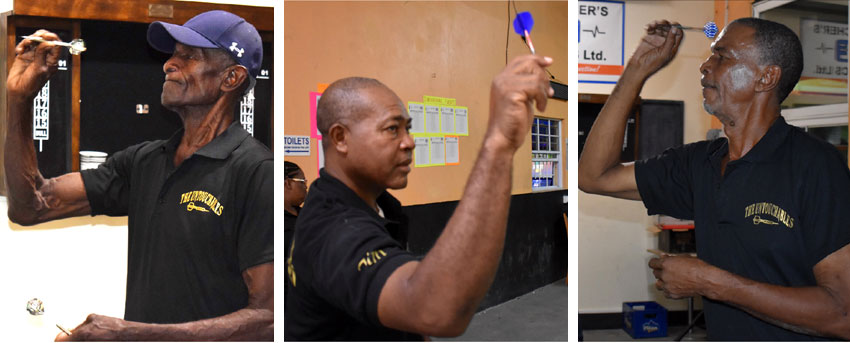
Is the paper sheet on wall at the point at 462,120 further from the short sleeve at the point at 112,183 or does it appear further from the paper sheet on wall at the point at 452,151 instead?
the short sleeve at the point at 112,183

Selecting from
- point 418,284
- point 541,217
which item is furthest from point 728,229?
point 418,284

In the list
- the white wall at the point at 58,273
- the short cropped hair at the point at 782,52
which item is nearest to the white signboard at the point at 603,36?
the short cropped hair at the point at 782,52

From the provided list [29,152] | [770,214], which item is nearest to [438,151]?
[770,214]

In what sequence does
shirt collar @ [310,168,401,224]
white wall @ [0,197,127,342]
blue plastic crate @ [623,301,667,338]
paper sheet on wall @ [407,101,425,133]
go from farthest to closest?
1. blue plastic crate @ [623,301,667,338]
2. white wall @ [0,197,127,342]
3. paper sheet on wall @ [407,101,425,133]
4. shirt collar @ [310,168,401,224]

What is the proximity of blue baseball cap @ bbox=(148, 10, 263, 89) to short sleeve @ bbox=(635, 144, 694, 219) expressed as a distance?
1.19 metres

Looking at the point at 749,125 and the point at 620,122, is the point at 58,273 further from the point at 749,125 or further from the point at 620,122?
the point at 749,125

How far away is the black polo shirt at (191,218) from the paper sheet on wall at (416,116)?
1.45 feet

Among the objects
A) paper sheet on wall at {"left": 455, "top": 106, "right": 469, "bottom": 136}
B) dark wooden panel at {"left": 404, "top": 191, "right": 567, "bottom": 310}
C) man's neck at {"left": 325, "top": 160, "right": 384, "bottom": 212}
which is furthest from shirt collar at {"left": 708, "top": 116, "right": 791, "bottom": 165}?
man's neck at {"left": 325, "top": 160, "right": 384, "bottom": 212}

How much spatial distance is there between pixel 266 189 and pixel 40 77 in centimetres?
70

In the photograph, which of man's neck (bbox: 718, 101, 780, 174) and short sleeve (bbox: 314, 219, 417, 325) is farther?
man's neck (bbox: 718, 101, 780, 174)

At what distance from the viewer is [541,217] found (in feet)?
5.27

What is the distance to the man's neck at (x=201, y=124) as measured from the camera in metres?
1.64

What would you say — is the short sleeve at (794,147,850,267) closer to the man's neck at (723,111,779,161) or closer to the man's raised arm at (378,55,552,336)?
the man's neck at (723,111,779,161)

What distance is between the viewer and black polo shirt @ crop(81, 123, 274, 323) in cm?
160
